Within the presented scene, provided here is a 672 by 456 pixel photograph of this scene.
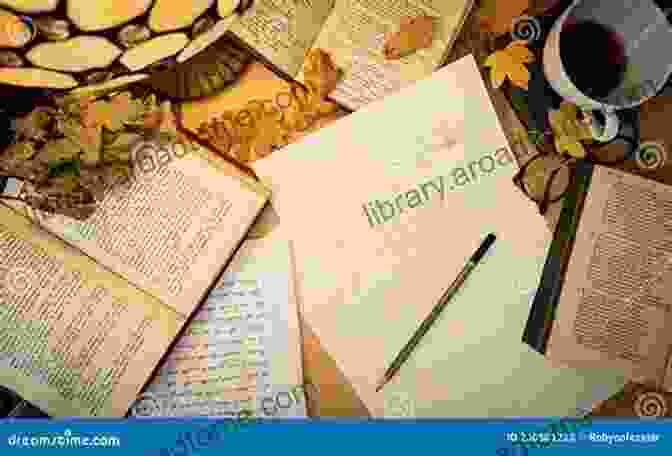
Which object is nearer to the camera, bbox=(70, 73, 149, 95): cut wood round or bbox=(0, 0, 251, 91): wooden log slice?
bbox=(0, 0, 251, 91): wooden log slice

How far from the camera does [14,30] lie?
0.34 meters

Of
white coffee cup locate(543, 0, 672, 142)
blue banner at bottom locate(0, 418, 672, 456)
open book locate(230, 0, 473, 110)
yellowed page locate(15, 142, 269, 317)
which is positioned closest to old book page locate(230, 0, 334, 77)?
open book locate(230, 0, 473, 110)

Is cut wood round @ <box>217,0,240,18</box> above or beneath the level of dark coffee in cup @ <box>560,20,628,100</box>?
beneath

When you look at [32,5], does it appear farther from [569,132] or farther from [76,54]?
[569,132]

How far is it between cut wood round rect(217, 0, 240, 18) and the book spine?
0.45 metres

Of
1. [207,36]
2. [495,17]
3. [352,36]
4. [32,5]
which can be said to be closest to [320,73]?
[352,36]

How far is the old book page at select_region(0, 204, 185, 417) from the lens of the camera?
66cm

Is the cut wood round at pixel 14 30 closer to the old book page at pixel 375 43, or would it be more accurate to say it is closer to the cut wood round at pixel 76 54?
the cut wood round at pixel 76 54

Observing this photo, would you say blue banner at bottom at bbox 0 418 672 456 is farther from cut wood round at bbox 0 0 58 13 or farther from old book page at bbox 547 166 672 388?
cut wood round at bbox 0 0 58 13

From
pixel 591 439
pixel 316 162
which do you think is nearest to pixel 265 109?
pixel 316 162

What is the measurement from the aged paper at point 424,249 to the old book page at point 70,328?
165mm

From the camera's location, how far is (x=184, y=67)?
686 millimetres

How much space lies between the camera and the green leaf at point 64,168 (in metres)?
0.66

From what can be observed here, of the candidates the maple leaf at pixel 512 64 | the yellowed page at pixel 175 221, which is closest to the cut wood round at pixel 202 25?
the yellowed page at pixel 175 221
